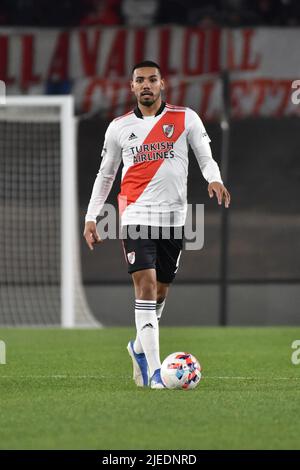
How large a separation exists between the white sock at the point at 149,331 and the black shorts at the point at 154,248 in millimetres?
226

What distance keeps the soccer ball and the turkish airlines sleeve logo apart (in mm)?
1382

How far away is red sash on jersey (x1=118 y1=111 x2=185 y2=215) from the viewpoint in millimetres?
7539

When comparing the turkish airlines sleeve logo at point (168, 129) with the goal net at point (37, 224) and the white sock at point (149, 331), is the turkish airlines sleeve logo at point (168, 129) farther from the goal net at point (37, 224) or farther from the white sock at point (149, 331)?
the goal net at point (37, 224)

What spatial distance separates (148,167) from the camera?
7527 millimetres

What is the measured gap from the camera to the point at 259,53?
22.5 metres

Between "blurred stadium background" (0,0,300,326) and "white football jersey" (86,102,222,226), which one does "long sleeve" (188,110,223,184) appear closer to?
"white football jersey" (86,102,222,226)

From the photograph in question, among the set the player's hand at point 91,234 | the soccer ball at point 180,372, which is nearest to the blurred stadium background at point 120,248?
the soccer ball at point 180,372

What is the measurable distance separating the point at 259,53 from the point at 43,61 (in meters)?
3.97

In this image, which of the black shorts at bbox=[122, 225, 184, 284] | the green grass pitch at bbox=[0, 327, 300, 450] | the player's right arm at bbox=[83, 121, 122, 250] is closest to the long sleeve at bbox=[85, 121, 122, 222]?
the player's right arm at bbox=[83, 121, 122, 250]

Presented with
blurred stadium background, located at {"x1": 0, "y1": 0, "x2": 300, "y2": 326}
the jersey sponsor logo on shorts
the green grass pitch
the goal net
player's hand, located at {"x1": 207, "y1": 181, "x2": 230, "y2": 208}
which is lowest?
the green grass pitch

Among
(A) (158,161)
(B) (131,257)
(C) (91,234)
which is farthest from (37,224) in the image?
(B) (131,257)
